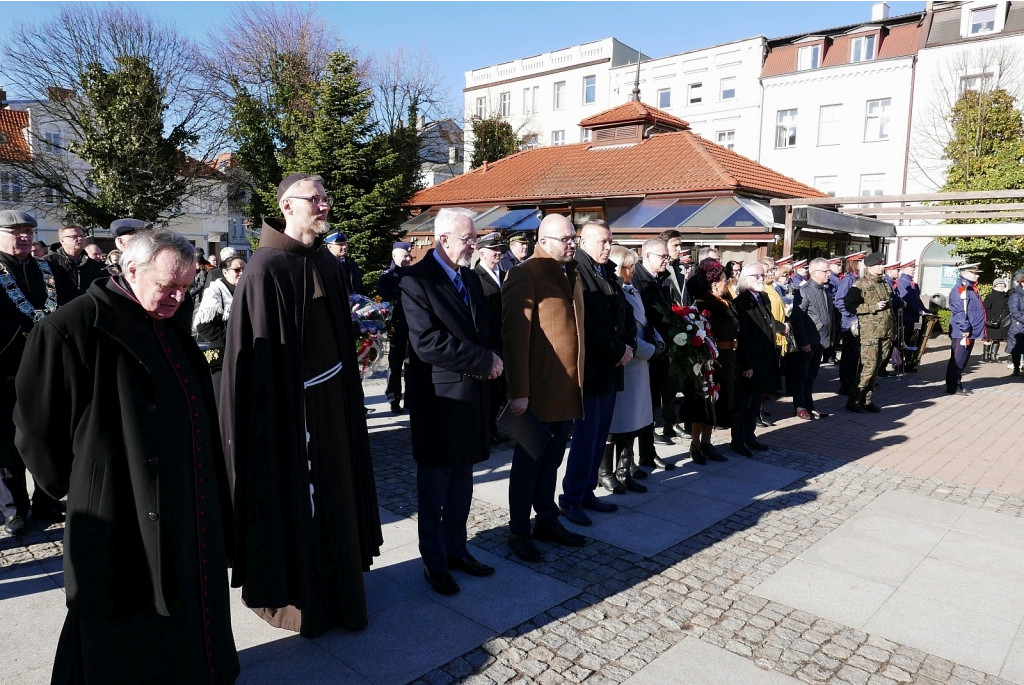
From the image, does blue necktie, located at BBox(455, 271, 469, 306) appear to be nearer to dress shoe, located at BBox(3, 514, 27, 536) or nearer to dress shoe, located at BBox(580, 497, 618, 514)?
dress shoe, located at BBox(580, 497, 618, 514)

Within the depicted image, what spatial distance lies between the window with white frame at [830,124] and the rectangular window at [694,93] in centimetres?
707

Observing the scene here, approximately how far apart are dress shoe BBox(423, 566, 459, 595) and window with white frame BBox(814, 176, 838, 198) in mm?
30884

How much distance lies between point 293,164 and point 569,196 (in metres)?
8.18

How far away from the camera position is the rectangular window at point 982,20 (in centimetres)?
2720

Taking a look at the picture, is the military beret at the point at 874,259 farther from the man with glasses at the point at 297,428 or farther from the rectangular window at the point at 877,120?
the rectangular window at the point at 877,120

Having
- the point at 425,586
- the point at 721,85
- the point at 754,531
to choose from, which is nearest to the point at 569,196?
the point at 754,531

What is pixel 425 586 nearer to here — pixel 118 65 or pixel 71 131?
pixel 118 65

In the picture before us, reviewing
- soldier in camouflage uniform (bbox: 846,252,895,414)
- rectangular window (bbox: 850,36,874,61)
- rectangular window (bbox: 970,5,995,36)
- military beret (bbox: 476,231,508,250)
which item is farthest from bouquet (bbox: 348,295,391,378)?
rectangular window (bbox: 850,36,874,61)

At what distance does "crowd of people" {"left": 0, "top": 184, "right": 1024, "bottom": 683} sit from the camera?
7.78 feet

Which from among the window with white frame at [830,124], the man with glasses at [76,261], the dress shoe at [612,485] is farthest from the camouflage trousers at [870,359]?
the window with white frame at [830,124]

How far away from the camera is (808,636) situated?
12.0 feet

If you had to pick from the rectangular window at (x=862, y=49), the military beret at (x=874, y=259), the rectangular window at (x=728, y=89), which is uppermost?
the rectangular window at (x=862, y=49)

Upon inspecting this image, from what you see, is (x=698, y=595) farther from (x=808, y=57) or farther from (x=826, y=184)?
(x=808, y=57)

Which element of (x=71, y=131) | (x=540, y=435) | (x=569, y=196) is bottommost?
(x=540, y=435)
